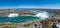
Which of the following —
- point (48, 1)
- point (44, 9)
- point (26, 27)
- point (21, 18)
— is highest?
point (48, 1)

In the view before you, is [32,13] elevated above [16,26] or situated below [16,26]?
above

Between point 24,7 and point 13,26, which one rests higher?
point 24,7

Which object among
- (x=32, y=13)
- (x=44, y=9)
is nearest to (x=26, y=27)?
(x=32, y=13)

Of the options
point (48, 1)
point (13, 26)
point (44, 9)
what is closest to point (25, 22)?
point (13, 26)

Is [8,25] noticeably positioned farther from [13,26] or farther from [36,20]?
[36,20]

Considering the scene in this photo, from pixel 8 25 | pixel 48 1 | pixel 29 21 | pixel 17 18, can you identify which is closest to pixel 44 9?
pixel 48 1

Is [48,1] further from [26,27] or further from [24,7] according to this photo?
[26,27]

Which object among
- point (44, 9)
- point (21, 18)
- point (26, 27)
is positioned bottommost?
point (26, 27)
